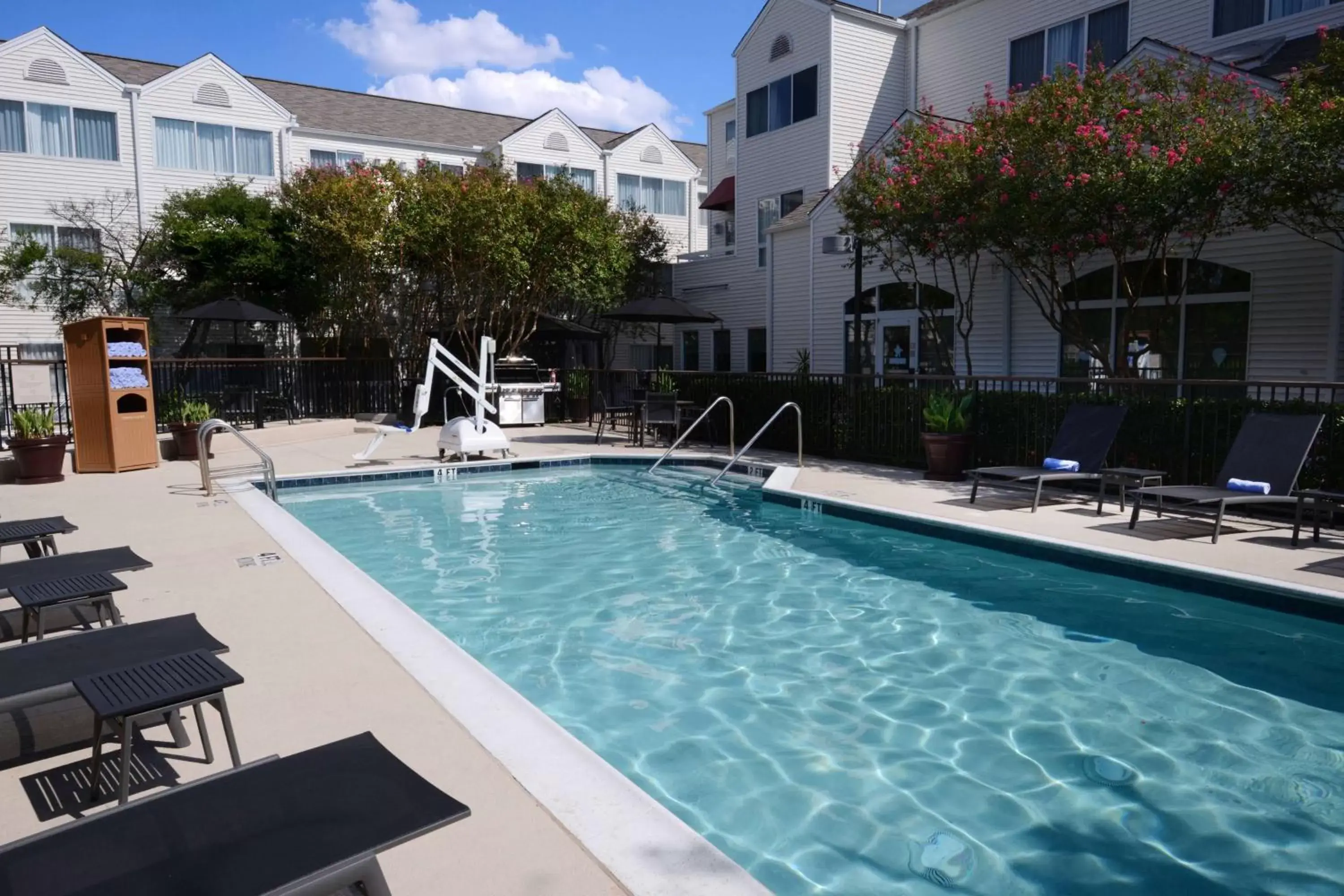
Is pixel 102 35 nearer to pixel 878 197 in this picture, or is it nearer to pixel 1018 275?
pixel 878 197

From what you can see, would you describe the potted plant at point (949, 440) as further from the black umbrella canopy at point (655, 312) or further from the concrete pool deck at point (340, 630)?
the black umbrella canopy at point (655, 312)

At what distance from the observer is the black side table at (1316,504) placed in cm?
654

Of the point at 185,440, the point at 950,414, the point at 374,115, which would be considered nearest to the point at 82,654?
the point at 950,414

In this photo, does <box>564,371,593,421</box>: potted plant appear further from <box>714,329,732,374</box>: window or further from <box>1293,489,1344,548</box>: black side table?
<box>1293,489,1344,548</box>: black side table

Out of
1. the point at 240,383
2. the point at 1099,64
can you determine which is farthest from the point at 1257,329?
the point at 240,383

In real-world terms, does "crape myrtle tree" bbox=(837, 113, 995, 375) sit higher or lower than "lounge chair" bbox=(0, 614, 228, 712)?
higher

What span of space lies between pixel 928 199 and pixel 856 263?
1.90m

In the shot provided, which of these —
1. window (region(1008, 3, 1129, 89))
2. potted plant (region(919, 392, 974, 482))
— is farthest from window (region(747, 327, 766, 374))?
potted plant (region(919, 392, 974, 482))

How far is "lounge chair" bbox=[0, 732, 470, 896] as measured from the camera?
1.93 metres

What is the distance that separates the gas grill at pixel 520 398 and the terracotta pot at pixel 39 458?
8133mm

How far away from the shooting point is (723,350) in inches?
931

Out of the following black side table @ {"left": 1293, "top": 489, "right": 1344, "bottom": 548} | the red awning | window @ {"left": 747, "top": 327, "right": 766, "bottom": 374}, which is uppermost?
the red awning

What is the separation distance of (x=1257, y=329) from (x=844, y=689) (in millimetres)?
10019

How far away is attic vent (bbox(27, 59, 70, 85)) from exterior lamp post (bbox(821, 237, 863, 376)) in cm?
1838
